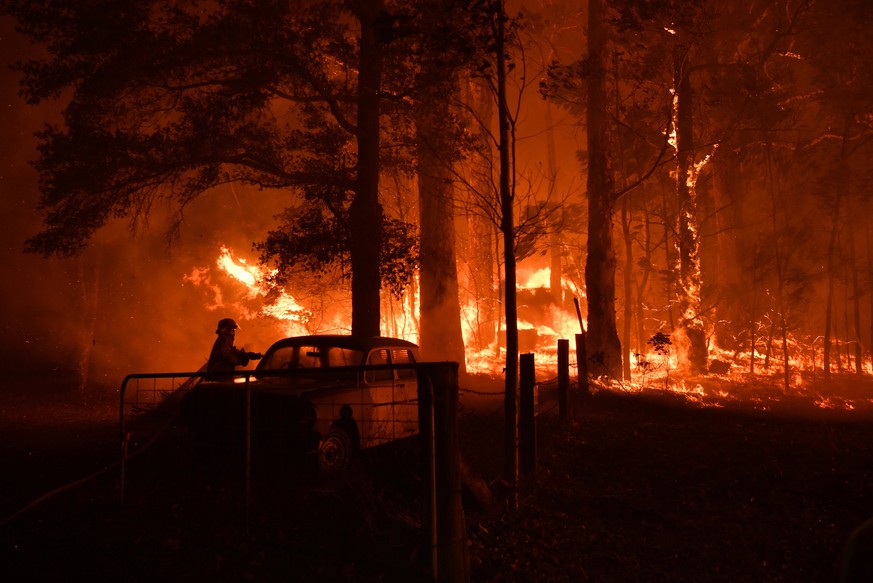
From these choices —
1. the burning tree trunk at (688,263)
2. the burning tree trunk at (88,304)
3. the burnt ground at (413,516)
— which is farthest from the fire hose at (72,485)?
the burning tree trunk at (688,263)

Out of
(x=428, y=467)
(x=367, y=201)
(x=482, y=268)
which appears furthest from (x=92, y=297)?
(x=428, y=467)

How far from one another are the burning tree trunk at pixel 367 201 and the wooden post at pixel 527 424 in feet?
16.2

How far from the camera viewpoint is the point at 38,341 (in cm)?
1902

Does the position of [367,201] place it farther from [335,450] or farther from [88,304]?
[88,304]

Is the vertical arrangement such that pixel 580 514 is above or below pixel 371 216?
below

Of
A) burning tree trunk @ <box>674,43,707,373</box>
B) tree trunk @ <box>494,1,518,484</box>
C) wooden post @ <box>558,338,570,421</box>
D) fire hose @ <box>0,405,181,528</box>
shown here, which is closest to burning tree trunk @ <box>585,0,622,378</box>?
burning tree trunk @ <box>674,43,707,373</box>

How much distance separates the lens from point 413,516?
15.7 feet

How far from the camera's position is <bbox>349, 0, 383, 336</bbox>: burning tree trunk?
1068 centimetres

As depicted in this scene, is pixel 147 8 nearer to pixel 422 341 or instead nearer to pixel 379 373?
pixel 379 373

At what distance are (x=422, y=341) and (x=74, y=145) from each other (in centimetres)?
1020

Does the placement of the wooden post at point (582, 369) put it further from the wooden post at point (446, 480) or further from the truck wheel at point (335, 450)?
the wooden post at point (446, 480)

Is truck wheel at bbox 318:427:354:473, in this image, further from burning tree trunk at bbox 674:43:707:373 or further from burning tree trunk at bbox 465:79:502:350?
burning tree trunk at bbox 465:79:502:350

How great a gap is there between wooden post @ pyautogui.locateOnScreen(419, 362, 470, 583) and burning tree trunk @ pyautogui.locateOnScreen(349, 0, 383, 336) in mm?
7038

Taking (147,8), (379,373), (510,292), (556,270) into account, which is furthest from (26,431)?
(556,270)
